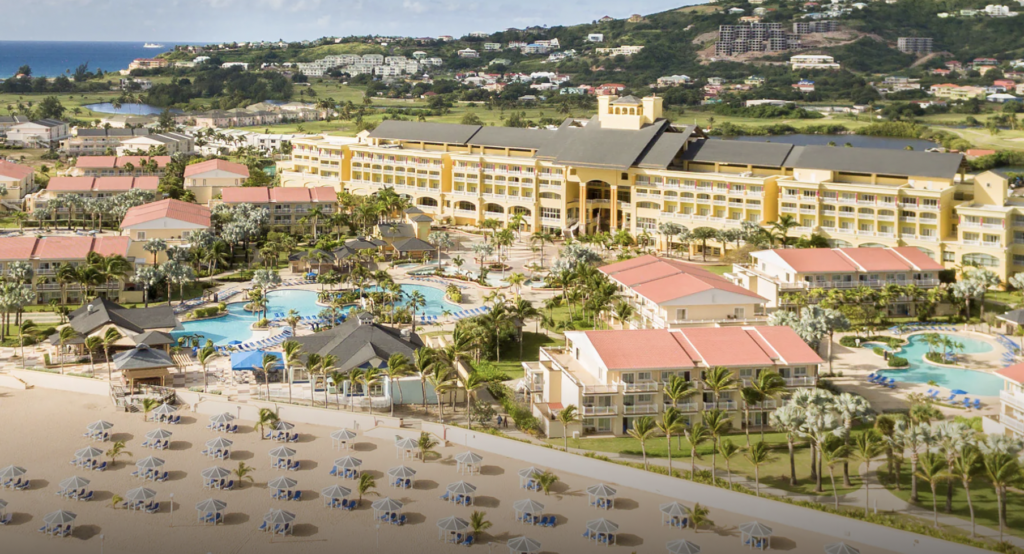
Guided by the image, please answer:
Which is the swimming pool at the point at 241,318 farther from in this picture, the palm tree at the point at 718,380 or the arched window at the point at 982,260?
the arched window at the point at 982,260

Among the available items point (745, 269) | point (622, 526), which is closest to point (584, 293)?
point (745, 269)

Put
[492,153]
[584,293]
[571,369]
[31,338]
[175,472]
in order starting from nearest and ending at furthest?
[175,472] < [571,369] < [31,338] < [584,293] < [492,153]

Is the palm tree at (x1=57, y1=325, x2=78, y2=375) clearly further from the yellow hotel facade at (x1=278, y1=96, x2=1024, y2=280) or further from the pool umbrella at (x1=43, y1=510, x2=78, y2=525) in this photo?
the yellow hotel facade at (x1=278, y1=96, x2=1024, y2=280)

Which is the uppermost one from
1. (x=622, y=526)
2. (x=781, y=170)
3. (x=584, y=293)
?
(x=781, y=170)

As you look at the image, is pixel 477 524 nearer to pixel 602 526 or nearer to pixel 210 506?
pixel 602 526

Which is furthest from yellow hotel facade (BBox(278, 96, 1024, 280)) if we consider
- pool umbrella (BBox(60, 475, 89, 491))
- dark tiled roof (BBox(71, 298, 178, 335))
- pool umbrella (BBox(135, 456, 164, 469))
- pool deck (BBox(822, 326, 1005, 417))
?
pool umbrella (BBox(60, 475, 89, 491))

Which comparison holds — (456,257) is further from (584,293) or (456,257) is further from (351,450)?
(351,450)

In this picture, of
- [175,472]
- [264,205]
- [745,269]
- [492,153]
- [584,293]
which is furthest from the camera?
[492,153]

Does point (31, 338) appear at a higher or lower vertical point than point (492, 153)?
lower
